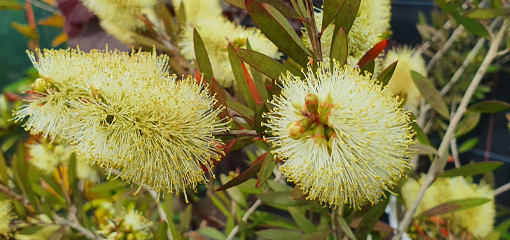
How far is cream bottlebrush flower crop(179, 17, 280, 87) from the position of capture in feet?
1.84

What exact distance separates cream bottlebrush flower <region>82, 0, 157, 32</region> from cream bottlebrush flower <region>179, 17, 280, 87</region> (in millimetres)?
106

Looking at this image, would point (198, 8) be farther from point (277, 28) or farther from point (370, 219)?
point (370, 219)

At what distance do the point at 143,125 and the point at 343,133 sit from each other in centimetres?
23

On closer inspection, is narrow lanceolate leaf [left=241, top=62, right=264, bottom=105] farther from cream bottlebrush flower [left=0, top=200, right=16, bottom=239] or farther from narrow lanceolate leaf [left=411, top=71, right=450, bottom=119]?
cream bottlebrush flower [left=0, top=200, right=16, bottom=239]

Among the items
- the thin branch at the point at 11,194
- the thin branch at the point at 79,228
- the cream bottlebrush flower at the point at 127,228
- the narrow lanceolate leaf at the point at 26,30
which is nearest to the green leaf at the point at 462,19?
the cream bottlebrush flower at the point at 127,228

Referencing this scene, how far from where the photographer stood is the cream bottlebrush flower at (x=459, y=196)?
66 cm

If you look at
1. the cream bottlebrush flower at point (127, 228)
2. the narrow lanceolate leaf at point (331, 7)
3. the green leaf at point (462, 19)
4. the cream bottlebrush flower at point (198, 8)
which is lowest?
the cream bottlebrush flower at point (127, 228)

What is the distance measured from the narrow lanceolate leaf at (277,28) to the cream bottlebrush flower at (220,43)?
0.25m

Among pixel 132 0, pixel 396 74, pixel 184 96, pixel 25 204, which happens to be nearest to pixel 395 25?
pixel 396 74

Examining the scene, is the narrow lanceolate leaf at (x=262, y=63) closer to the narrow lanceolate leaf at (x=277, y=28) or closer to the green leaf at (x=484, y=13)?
the narrow lanceolate leaf at (x=277, y=28)

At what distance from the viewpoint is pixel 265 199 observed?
1.40 feet

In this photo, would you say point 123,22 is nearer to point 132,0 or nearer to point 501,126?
point 132,0

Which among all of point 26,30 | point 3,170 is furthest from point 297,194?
point 26,30

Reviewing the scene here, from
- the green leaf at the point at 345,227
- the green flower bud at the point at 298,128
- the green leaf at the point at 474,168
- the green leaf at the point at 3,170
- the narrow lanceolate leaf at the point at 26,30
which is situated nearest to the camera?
the green flower bud at the point at 298,128
